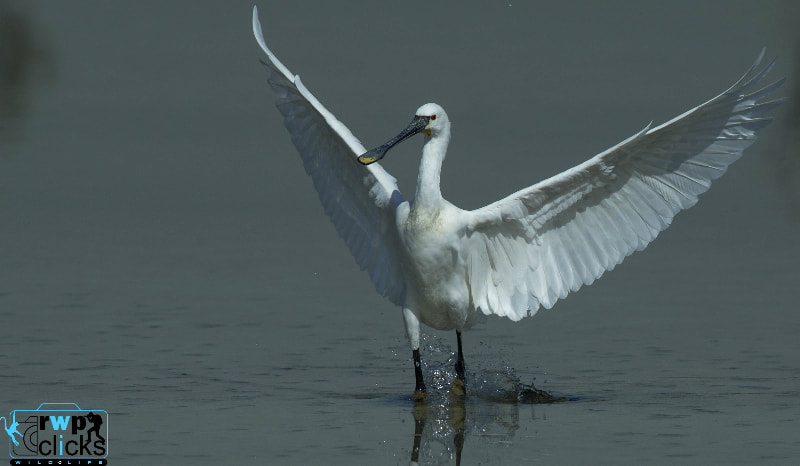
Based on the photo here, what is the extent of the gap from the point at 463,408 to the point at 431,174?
1.93 m

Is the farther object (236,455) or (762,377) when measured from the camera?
(762,377)

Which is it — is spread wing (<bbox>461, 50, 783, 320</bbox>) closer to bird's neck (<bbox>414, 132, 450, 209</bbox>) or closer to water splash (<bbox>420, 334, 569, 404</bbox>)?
bird's neck (<bbox>414, 132, 450, 209</bbox>)

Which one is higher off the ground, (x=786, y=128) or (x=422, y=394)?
(x=786, y=128)

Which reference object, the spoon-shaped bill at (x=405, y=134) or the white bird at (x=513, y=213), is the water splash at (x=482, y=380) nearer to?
the white bird at (x=513, y=213)

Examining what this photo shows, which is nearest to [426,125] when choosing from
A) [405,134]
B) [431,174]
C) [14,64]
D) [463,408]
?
[405,134]

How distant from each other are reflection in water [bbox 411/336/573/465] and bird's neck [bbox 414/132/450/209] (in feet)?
5.28

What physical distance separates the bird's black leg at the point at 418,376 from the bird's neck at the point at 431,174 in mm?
1368

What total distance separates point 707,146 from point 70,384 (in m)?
5.43

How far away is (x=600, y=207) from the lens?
1321cm

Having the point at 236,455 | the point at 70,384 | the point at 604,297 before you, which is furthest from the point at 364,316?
the point at 236,455

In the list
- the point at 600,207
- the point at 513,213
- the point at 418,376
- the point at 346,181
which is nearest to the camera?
the point at 513,213

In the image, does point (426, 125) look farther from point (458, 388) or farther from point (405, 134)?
point (458, 388)

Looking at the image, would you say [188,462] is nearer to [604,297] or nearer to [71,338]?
[71,338]

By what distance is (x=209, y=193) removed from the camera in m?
21.7
